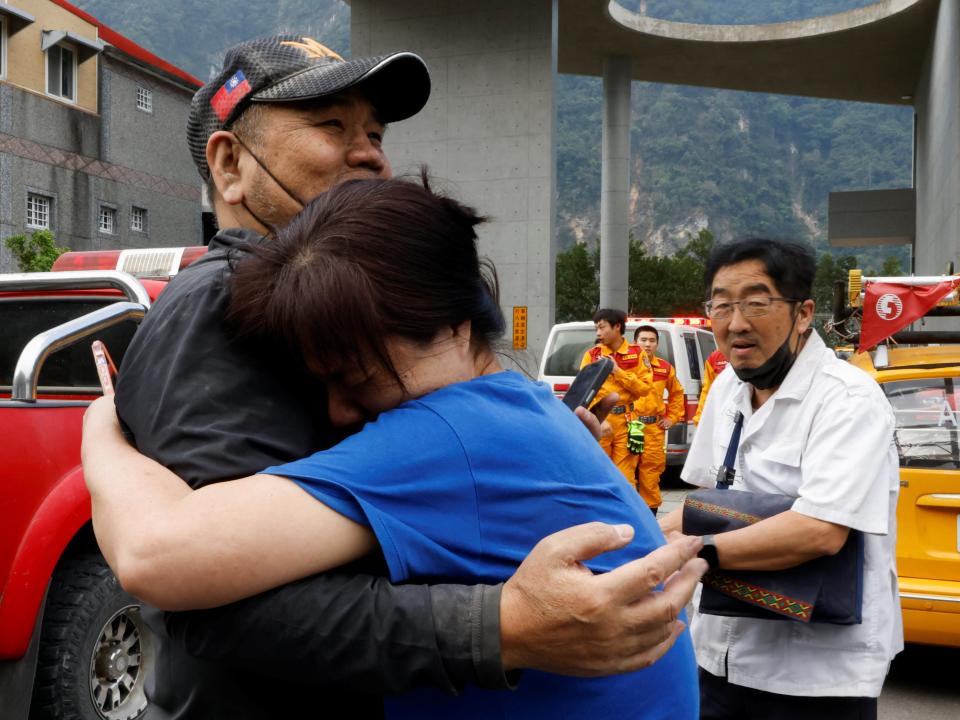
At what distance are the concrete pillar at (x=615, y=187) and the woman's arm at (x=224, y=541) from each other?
2763 centimetres

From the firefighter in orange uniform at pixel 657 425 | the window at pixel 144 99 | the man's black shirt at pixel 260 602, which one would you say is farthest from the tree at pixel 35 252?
the man's black shirt at pixel 260 602

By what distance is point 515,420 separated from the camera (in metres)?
1.18

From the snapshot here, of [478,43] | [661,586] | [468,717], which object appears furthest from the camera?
[478,43]

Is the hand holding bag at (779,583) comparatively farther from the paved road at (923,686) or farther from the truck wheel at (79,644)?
the paved road at (923,686)

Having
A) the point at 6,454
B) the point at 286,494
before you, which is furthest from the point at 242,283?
the point at 6,454

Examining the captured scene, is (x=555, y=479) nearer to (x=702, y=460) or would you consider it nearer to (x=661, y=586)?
(x=661, y=586)

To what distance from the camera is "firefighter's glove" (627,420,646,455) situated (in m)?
9.41

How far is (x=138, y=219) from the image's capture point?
32250mm

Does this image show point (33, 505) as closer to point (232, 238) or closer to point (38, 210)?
point (232, 238)

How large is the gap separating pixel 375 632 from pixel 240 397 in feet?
1.09

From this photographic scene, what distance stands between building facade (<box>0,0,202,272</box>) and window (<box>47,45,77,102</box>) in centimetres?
3

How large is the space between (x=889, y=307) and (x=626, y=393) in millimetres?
3067

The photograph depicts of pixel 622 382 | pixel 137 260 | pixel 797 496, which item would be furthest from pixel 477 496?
pixel 622 382

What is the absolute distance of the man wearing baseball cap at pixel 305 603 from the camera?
1082mm
